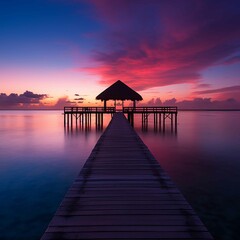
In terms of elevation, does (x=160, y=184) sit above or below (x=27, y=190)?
above

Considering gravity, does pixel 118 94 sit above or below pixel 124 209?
above

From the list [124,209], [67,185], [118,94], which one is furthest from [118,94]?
[124,209]

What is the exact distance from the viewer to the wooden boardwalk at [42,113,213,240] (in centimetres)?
256

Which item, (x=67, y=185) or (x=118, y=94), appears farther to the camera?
(x=118, y=94)

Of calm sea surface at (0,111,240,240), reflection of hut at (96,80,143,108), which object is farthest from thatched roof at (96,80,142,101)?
calm sea surface at (0,111,240,240)

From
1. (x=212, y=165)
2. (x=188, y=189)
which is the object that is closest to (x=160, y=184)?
(x=188, y=189)

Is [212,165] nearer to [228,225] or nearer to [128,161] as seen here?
[228,225]

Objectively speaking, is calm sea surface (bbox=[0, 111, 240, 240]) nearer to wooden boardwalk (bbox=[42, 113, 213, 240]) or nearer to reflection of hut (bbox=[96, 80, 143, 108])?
wooden boardwalk (bbox=[42, 113, 213, 240])

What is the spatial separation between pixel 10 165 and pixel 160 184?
11823 millimetres

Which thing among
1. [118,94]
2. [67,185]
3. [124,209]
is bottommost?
[67,185]

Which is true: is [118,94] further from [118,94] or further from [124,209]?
[124,209]

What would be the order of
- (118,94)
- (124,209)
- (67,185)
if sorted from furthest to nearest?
(118,94) < (67,185) < (124,209)

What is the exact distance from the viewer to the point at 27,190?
911cm

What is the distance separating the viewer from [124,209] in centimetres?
316
